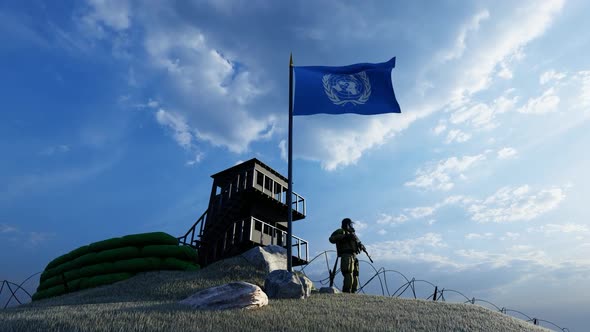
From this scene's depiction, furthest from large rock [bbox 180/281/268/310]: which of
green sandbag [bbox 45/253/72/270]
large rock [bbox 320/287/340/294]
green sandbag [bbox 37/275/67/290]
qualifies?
green sandbag [bbox 45/253/72/270]

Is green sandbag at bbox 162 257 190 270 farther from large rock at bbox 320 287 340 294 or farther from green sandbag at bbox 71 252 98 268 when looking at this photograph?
large rock at bbox 320 287 340 294

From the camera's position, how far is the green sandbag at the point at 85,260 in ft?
51.5

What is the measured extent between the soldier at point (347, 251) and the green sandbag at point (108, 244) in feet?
27.4

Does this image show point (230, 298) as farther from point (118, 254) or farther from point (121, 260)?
point (118, 254)

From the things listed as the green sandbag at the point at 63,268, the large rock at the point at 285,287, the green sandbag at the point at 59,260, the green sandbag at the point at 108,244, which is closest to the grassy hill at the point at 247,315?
the large rock at the point at 285,287

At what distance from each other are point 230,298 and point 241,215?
14.3 metres

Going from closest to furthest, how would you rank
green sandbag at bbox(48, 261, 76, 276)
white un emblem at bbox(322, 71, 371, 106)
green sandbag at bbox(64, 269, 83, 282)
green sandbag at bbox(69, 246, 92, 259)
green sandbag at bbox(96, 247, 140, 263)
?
white un emblem at bbox(322, 71, 371, 106), green sandbag at bbox(96, 247, 140, 263), green sandbag at bbox(64, 269, 83, 282), green sandbag at bbox(48, 261, 76, 276), green sandbag at bbox(69, 246, 92, 259)

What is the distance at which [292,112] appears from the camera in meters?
13.5

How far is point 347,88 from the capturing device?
14.1m

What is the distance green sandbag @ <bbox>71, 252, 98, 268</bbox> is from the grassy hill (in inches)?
135

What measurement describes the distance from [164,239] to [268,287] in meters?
6.17

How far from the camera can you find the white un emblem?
1377 cm

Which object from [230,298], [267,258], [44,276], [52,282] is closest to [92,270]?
[52,282]

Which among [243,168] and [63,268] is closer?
[63,268]
